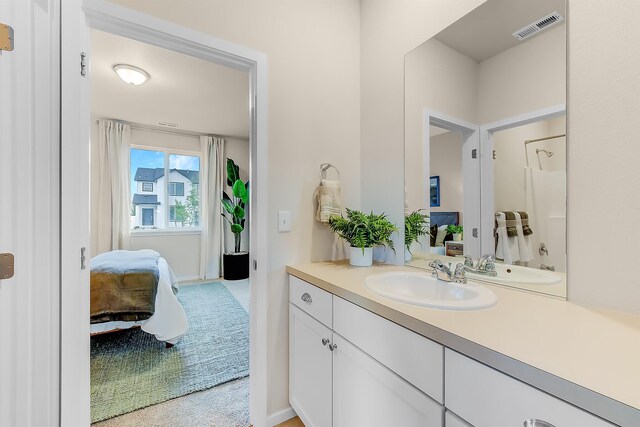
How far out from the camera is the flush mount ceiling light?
97.8 inches

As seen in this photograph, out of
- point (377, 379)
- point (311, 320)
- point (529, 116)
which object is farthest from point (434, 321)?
point (529, 116)

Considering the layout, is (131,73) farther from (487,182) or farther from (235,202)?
(487,182)

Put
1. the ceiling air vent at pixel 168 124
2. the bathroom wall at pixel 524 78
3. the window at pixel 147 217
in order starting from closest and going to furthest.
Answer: the bathroom wall at pixel 524 78 < the ceiling air vent at pixel 168 124 < the window at pixel 147 217

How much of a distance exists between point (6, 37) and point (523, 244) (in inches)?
79.8

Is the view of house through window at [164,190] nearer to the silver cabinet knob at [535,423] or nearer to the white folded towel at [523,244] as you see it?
the white folded towel at [523,244]

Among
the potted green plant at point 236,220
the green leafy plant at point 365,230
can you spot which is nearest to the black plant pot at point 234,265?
the potted green plant at point 236,220

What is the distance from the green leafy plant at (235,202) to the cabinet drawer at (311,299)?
3.23m

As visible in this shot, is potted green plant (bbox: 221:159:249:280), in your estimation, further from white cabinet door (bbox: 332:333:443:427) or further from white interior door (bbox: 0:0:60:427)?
white cabinet door (bbox: 332:333:443:427)

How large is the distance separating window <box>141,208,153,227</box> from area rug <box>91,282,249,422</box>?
2340 millimetres

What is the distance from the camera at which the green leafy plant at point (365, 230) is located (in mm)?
1524

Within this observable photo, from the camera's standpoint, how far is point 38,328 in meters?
1.01

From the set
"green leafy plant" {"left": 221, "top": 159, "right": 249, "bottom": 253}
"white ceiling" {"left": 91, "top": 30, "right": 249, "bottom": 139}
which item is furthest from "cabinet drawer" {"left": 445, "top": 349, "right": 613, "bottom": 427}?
"green leafy plant" {"left": 221, "top": 159, "right": 249, "bottom": 253}

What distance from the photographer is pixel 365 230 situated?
1.53 meters

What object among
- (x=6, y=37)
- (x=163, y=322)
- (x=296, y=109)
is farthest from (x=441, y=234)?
(x=163, y=322)
